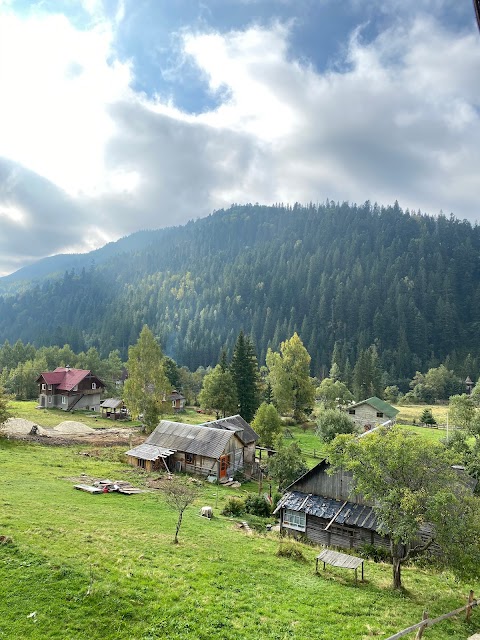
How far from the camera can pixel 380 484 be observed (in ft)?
58.6

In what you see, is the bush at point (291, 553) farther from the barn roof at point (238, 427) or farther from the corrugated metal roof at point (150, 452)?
the barn roof at point (238, 427)

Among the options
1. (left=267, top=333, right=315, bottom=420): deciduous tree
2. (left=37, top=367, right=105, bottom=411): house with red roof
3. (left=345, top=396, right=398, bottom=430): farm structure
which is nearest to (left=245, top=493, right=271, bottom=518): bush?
(left=345, top=396, right=398, bottom=430): farm structure

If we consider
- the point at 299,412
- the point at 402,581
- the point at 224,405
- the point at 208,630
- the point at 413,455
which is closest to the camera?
the point at 208,630

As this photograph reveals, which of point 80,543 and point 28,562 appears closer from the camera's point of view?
point 28,562

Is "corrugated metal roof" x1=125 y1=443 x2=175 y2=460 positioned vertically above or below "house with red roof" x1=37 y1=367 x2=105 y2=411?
below

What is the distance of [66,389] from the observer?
7519cm

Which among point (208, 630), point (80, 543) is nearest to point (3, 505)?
point (80, 543)

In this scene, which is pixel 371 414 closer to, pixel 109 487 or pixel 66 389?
pixel 109 487

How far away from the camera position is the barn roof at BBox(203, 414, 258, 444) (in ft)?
155

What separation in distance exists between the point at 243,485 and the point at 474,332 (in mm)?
174347

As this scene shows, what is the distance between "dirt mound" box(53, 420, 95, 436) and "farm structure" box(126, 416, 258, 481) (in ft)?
50.3

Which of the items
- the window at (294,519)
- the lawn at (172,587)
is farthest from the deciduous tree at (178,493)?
the window at (294,519)

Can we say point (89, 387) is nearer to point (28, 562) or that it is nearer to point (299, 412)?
point (299, 412)

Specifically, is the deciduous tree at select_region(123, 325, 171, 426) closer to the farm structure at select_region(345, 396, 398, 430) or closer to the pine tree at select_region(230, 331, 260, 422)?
the pine tree at select_region(230, 331, 260, 422)
